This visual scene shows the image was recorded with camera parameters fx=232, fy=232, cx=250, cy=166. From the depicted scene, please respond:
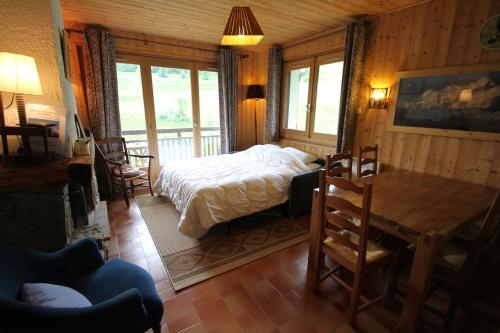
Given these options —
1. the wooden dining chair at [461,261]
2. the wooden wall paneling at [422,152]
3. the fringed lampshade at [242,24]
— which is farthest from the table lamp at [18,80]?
the wooden wall paneling at [422,152]

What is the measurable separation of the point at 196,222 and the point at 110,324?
1.51m

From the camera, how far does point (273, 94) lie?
14.4 feet

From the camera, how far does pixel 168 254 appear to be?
2.36m

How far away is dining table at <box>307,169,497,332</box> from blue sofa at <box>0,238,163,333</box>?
1.25m

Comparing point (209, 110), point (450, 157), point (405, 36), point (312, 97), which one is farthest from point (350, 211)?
point (209, 110)

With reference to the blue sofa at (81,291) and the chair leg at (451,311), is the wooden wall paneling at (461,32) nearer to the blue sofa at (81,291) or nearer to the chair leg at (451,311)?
the chair leg at (451,311)

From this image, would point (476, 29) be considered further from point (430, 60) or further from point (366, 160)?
point (366, 160)

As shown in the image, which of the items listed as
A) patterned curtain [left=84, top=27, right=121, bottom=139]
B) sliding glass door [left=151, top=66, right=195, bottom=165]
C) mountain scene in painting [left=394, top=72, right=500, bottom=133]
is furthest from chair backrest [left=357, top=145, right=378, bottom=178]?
patterned curtain [left=84, top=27, right=121, bottom=139]

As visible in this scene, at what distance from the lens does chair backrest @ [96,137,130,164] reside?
360 centimetres

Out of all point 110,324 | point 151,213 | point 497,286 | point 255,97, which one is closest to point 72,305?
point 110,324

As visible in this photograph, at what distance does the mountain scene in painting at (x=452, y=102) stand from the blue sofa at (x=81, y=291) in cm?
305

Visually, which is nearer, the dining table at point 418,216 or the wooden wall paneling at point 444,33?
the dining table at point 418,216

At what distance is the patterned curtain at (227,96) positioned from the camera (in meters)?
4.40

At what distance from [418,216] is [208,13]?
10.1ft
